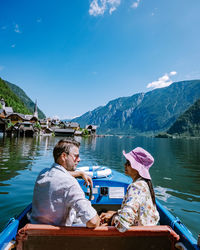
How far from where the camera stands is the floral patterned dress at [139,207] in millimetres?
2316

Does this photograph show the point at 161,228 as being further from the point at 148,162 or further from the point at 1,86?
the point at 1,86

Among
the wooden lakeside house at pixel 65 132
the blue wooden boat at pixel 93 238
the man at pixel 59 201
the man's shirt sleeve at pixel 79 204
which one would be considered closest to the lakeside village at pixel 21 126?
the wooden lakeside house at pixel 65 132

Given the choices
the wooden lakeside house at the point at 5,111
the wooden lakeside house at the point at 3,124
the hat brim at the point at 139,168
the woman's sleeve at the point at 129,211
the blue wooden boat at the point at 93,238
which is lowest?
the blue wooden boat at the point at 93,238

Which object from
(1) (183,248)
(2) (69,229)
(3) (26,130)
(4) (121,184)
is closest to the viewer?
(2) (69,229)

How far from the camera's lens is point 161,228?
226cm

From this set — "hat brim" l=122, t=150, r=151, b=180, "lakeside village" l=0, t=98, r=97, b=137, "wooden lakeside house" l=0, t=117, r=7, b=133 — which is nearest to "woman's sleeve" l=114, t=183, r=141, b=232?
"hat brim" l=122, t=150, r=151, b=180

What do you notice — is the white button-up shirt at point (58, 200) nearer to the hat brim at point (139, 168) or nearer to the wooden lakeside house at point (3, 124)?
Answer: the hat brim at point (139, 168)

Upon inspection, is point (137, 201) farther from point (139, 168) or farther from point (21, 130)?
point (21, 130)

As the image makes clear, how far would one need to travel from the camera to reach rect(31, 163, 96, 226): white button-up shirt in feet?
6.81

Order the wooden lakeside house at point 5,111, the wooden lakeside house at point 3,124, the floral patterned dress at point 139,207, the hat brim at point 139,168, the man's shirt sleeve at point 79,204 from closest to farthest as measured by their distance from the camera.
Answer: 1. the man's shirt sleeve at point 79,204
2. the floral patterned dress at point 139,207
3. the hat brim at point 139,168
4. the wooden lakeside house at point 3,124
5. the wooden lakeside house at point 5,111

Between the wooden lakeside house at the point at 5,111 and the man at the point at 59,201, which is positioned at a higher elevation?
the wooden lakeside house at the point at 5,111

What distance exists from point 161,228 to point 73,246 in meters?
1.19

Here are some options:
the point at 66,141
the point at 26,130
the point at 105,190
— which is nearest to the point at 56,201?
the point at 66,141

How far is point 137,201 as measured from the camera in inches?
96.7
